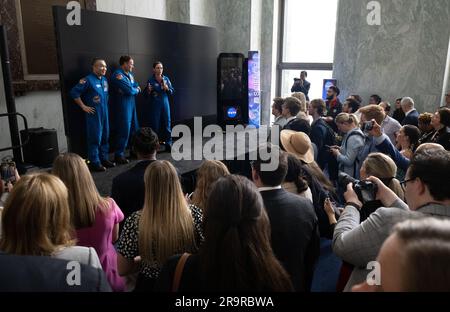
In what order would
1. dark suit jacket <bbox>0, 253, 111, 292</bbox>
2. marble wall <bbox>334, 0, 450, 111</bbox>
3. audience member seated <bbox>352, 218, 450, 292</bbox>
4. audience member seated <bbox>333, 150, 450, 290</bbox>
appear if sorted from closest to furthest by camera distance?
1. audience member seated <bbox>352, 218, 450, 292</bbox>
2. dark suit jacket <bbox>0, 253, 111, 292</bbox>
3. audience member seated <bbox>333, 150, 450, 290</bbox>
4. marble wall <bbox>334, 0, 450, 111</bbox>

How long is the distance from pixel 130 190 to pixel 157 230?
0.76 meters

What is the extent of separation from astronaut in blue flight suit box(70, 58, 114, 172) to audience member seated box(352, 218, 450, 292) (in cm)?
387

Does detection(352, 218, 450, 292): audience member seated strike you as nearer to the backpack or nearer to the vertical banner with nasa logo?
the backpack

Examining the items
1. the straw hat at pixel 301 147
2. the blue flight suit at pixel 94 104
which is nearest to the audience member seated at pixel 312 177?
the straw hat at pixel 301 147

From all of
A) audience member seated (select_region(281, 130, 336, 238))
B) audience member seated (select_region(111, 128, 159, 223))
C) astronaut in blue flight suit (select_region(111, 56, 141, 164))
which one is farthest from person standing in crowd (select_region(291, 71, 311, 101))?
audience member seated (select_region(111, 128, 159, 223))

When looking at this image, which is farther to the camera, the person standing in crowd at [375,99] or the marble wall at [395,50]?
the person standing in crowd at [375,99]

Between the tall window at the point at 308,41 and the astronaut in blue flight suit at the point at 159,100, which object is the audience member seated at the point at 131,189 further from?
the tall window at the point at 308,41

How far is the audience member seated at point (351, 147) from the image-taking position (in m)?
3.15

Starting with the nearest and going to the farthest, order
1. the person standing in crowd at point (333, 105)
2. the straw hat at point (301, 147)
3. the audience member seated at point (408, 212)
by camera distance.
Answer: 1. the audience member seated at point (408, 212)
2. the straw hat at point (301, 147)
3. the person standing in crowd at point (333, 105)

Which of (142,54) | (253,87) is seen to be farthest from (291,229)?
(253,87)

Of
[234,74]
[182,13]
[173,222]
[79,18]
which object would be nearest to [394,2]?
[234,74]

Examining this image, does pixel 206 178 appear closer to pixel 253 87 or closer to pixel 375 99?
pixel 375 99

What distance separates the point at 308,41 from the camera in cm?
805

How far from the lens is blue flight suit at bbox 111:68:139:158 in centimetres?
441
